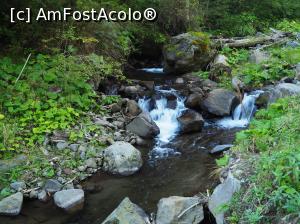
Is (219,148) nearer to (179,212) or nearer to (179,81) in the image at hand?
(179,212)

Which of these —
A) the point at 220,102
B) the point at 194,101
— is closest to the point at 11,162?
the point at 194,101

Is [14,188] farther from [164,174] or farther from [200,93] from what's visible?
[200,93]

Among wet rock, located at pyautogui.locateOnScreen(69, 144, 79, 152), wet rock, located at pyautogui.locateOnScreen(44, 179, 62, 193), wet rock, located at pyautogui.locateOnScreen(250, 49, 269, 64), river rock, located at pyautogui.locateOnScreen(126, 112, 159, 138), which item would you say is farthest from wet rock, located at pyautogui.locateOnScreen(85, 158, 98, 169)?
wet rock, located at pyautogui.locateOnScreen(250, 49, 269, 64)

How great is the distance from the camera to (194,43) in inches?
516

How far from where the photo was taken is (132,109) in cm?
982

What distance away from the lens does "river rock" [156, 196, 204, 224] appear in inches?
210

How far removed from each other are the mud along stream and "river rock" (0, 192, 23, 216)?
0.09 meters

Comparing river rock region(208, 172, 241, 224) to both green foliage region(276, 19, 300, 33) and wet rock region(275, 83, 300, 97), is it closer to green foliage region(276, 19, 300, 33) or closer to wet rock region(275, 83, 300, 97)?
wet rock region(275, 83, 300, 97)

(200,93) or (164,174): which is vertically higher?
(200,93)

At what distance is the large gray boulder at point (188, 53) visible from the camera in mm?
13052

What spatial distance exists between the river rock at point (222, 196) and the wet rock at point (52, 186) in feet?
9.73

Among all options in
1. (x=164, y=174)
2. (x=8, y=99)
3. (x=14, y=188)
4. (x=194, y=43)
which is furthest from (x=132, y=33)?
(x=14, y=188)

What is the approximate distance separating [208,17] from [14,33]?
9.61 meters

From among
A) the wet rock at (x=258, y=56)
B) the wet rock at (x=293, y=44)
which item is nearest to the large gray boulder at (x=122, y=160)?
the wet rock at (x=258, y=56)
